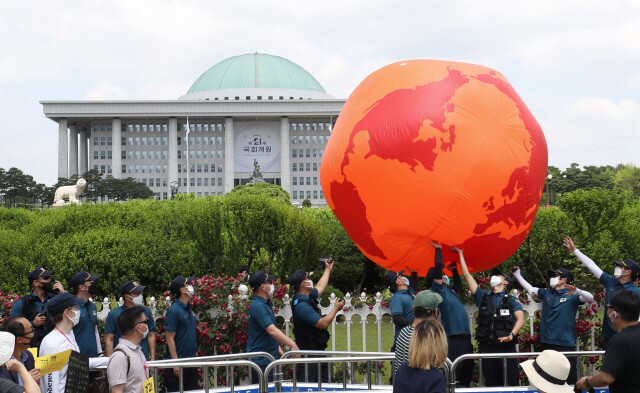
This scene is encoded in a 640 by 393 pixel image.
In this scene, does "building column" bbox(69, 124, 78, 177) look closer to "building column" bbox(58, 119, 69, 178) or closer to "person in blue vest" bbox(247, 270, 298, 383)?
"building column" bbox(58, 119, 69, 178)

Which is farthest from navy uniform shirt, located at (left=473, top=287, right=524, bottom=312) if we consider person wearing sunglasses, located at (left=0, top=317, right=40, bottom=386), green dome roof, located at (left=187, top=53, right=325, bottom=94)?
green dome roof, located at (left=187, top=53, right=325, bottom=94)

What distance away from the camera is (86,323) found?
7.59 meters

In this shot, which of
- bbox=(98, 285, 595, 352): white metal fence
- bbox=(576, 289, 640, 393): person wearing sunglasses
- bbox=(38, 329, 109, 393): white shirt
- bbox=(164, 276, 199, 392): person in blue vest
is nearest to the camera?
bbox=(576, 289, 640, 393): person wearing sunglasses

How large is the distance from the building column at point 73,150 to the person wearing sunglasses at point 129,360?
11143 cm

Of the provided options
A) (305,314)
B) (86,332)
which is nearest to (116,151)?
(86,332)

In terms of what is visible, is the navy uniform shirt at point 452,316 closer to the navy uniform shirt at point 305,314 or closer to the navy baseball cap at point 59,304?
the navy uniform shirt at point 305,314

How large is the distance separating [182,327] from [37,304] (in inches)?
71.8

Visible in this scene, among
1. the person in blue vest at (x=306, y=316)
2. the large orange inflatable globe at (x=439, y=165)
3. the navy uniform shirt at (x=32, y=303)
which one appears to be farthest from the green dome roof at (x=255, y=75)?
the person in blue vest at (x=306, y=316)

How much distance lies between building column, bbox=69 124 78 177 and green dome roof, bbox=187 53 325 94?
75.8 ft

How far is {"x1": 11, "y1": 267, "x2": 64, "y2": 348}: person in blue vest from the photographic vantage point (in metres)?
7.72

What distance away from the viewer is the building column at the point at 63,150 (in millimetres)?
107938

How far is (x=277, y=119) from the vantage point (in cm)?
11312

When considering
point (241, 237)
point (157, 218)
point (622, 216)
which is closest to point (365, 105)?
point (241, 237)

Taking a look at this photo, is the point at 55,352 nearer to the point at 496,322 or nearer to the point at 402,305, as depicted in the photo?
the point at 402,305
